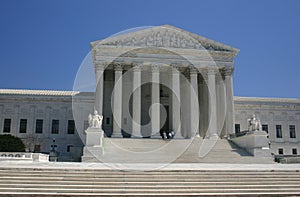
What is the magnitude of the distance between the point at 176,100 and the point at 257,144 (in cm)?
1298

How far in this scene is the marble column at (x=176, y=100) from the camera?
4316 centimetres

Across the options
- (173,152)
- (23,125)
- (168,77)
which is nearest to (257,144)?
(173,152)

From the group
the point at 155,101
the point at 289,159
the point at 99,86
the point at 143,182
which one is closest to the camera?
the point at 143,182

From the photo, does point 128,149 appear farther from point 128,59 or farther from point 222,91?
point 222,91

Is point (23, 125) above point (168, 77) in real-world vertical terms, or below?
below

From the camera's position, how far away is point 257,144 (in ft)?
111

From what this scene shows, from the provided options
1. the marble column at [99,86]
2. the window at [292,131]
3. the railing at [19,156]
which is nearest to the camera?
the railing at [19,156]

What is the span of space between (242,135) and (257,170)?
16.6 m

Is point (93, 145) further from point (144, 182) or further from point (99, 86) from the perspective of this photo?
point (144, 182)

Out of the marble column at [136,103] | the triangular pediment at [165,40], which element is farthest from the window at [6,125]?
the marble column at [136,103]

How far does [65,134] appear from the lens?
53.5m

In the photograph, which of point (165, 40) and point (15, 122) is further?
point (15, 122)

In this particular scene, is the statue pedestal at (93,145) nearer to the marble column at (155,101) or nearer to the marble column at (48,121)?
the marble column at (155,101)

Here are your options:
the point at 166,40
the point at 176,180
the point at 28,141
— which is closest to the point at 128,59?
the point at 166,40
